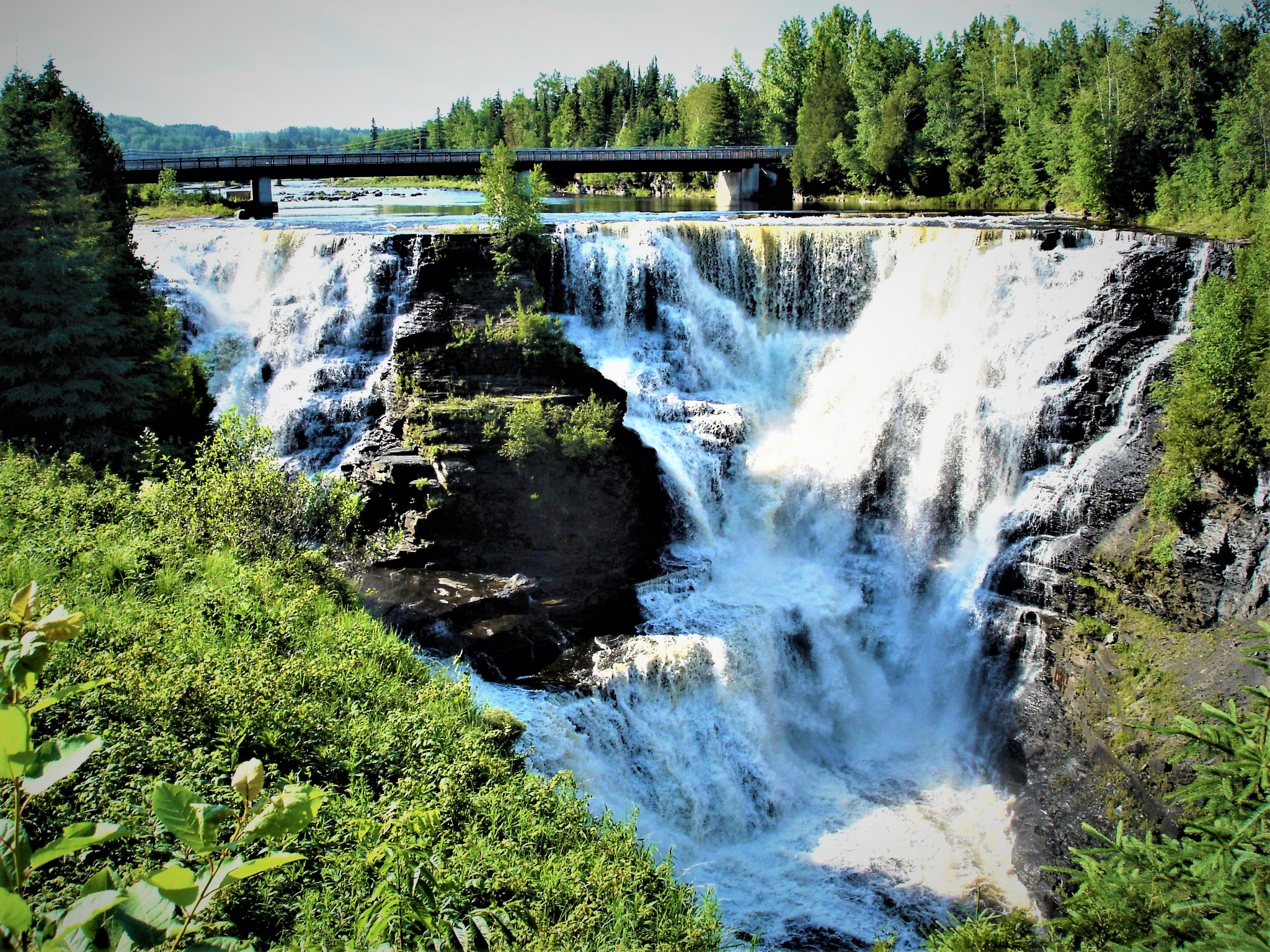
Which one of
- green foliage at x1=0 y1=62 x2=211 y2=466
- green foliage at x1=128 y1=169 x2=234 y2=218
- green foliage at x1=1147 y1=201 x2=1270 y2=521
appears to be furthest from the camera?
green foliage at x1=128 y1=169 x2=234 y2=218

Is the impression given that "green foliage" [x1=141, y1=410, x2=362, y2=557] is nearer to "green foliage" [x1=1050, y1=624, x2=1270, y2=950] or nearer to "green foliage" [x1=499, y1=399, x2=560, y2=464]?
"green foliage" [x1=499, y1=399, x2=560, y2=464]

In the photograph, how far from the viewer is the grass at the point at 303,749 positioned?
641cm

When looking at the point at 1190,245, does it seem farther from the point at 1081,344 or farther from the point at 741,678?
the point at 741,678

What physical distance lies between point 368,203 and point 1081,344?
156ft

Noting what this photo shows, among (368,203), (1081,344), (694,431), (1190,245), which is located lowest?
(694,431)

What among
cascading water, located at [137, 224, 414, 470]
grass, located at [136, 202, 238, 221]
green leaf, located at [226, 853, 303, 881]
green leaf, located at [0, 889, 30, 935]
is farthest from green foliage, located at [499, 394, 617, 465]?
grass, located at [136, 202, 238, 221]

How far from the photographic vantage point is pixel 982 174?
50.9 meters

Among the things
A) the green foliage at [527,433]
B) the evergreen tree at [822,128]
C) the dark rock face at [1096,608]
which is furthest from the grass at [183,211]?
the dark rock face at [1096,608]

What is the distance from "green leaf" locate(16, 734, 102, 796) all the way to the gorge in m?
13.4

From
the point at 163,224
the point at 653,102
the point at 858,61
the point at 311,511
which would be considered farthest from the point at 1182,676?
the point at 653,102

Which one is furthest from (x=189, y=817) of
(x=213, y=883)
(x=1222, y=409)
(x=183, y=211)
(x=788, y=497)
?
(x=183, y=211)

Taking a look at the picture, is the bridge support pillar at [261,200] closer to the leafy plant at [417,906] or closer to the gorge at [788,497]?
the gorge at [788,497]

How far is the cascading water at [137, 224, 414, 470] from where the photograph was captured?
2402 centimetres

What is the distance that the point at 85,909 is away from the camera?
1959mm
